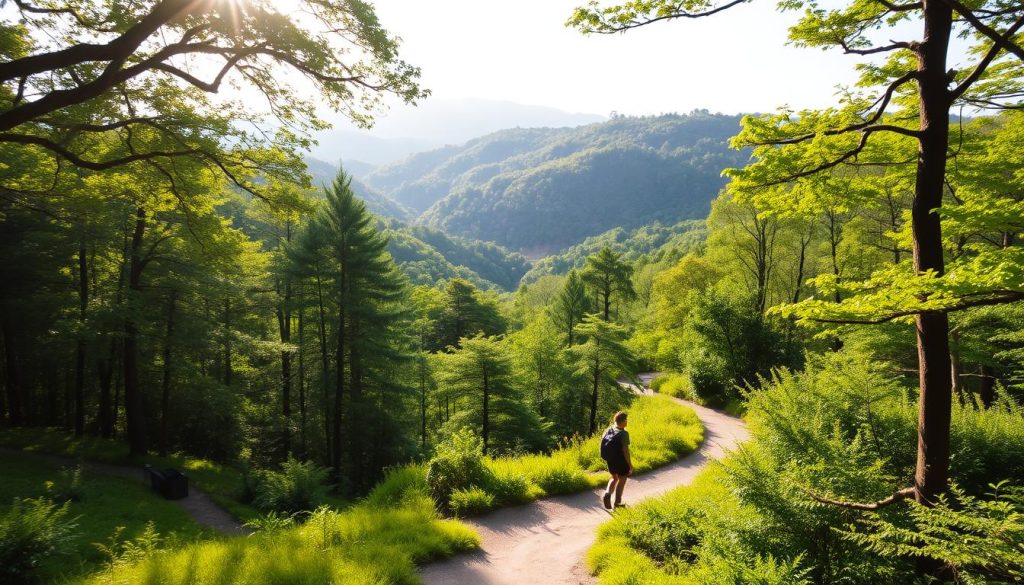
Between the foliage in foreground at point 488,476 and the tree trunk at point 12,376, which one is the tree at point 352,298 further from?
the foliage in foreground at point 488,476

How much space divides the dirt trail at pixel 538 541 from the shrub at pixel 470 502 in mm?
170

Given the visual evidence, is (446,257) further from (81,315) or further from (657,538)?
(657,538)

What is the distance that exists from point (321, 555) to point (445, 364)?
14.4m

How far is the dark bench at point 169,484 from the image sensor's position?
47.8 ft

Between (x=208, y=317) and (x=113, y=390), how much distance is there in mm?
9411

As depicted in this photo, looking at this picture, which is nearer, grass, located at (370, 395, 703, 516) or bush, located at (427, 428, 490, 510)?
grass, located at (370, 395, 703, 516)

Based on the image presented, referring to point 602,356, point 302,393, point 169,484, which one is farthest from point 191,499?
point 602,356

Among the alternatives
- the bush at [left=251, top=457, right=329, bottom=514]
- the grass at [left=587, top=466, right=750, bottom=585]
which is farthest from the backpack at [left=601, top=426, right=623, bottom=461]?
the bush at [left=251, top=457, right=329, bottom=514]

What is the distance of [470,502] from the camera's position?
25.5 feet

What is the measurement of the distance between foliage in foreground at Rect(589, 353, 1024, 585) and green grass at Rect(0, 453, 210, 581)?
10018mm

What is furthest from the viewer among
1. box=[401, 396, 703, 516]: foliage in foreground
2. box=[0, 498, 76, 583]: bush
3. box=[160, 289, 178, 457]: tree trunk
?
box=[160, 289, 178, 457]: tree trunk

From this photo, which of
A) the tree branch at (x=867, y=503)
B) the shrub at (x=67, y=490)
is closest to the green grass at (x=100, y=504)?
the shrub at (x=67, y=490)

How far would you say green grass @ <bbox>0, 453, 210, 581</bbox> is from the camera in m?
10.6

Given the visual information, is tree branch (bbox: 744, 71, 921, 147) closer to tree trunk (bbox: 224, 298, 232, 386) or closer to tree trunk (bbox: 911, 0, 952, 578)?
tree trunk (bbox: 911, 0, 952, 578)
